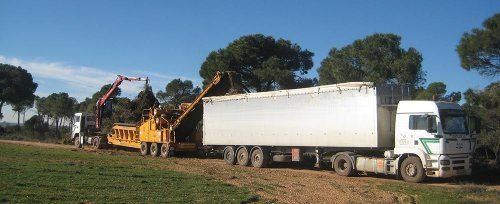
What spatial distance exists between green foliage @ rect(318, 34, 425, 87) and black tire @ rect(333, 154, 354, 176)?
540 inches

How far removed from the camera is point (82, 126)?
40.9 metres

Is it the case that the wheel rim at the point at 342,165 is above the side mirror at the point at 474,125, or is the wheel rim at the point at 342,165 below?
below

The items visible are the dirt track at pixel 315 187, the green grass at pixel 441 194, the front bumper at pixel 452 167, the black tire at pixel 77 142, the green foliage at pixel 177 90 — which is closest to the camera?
the green grass at pixel 441 194

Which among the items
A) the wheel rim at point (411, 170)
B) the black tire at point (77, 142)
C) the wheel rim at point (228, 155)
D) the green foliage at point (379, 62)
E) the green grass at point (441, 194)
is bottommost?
the green grass at point (441, 194)

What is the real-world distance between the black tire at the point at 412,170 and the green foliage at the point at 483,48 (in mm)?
9033

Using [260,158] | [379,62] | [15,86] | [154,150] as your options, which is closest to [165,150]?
[154,150]

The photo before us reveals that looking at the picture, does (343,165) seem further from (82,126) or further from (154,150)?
(82,126)

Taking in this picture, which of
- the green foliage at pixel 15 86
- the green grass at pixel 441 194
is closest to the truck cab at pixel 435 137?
the green grass at pixel 441 194

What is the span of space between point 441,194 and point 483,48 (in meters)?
12.3

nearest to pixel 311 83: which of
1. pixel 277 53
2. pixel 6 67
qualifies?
pixel 277 53

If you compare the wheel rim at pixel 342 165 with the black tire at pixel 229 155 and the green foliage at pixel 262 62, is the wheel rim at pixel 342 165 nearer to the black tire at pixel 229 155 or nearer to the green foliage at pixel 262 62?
the black tire at pixel 229 155

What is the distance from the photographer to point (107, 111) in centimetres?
4075

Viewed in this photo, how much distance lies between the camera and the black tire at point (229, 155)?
25.5m

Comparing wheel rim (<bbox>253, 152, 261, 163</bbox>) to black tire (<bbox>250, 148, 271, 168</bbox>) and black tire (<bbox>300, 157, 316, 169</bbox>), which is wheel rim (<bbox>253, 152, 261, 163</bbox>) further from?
black tire (<bbox>300, 157, 316, 169</bbox>)
